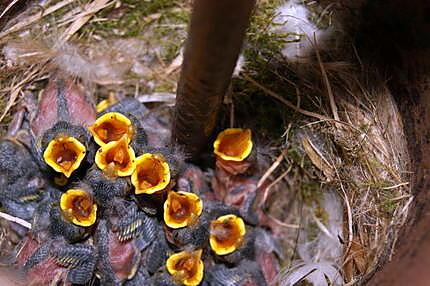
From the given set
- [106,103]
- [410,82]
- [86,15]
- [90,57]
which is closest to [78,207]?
[106,103]

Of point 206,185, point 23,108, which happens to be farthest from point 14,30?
point 206,185

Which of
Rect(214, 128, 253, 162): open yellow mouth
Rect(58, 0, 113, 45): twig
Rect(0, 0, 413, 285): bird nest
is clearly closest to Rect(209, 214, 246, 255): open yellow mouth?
Rect(0, 0, 413, 285): bird nest

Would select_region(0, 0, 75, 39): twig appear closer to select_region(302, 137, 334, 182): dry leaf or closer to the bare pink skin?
the bare pink skin

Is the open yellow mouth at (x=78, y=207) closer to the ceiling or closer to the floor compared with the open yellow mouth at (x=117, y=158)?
closer to the floor

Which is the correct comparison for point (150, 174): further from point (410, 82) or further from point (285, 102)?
point (410, 82)

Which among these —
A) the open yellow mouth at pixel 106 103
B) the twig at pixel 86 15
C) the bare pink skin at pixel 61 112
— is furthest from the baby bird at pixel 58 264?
the twig at pixel 86 15

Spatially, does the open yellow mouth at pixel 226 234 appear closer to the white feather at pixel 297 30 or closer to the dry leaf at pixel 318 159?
the dry leaf at pixel 318 159
